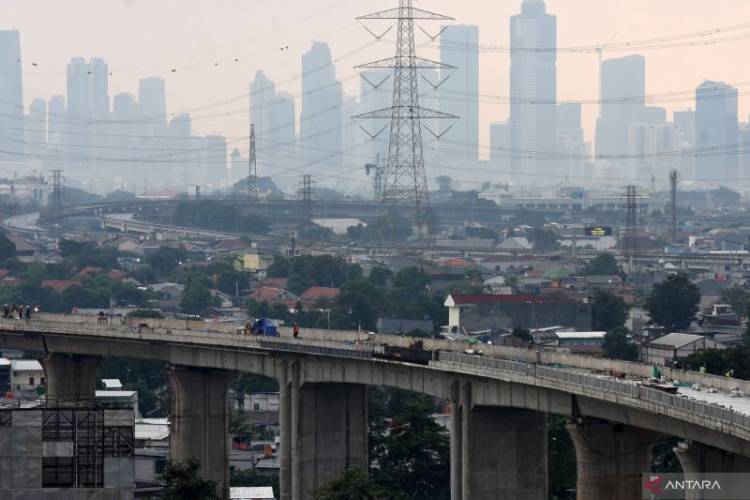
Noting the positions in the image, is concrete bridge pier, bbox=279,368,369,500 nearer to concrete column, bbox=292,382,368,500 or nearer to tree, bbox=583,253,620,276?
concrete column, bbox=292,382,368,500

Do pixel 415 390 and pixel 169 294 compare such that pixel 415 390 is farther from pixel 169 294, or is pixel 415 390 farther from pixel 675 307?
pixel 169 294

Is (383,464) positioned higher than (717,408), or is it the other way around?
(717,408)

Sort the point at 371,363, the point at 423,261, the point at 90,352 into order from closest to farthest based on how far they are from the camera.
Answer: the point at 371,363 → the point at 90,352 → the point at 423,261

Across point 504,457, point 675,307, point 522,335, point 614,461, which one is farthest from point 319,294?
point 614,461

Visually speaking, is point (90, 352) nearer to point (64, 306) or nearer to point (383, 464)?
point (383, 464)

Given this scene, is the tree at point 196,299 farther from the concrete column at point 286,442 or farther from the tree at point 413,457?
the concrete column at point 286,442

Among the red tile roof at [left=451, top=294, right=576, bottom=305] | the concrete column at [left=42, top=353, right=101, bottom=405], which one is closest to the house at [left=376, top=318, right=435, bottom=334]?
the red tile roof at [left=451, top=294, right=576, bottom=305]

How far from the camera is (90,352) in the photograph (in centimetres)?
6775

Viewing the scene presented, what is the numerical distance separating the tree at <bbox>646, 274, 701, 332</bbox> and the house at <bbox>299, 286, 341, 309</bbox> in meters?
19.9

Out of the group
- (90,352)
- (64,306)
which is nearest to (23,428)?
(90,352)

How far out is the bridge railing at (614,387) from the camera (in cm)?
3753

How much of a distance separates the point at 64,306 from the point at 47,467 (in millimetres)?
87190

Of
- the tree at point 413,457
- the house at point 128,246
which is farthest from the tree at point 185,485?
the house at point 128,246

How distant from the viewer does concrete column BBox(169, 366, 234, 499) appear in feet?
203
